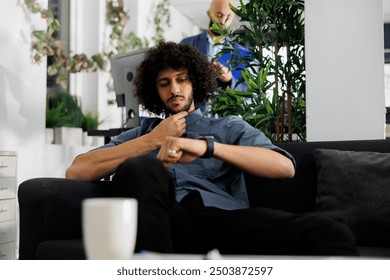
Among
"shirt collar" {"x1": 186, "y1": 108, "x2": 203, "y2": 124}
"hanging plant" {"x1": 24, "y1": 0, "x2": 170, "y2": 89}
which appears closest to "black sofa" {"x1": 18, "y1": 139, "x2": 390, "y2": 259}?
"shirt collar" {"x1": 186, "y1": 108, "x2": 203, "y2": 124}

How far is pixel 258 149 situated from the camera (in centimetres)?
124

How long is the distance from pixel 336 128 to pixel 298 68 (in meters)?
0.29

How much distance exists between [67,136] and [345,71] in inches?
71.4

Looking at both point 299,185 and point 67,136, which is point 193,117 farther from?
point 67,136

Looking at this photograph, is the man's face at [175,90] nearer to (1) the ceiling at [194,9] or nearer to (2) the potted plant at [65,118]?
(2) the potted plant at [65,118]

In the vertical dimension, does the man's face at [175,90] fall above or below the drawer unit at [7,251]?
above

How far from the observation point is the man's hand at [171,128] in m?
1.29

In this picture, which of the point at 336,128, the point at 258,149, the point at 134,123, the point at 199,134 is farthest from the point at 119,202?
the point at 134,123

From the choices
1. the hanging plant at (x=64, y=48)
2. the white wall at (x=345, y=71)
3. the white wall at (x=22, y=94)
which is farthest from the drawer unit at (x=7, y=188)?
the white wall at (x=345, y=71)

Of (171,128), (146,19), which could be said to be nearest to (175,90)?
(171,128)

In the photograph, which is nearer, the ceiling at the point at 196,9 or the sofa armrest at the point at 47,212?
the sofa armrest at the point at 47,212

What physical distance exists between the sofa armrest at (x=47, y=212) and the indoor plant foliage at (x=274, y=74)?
2.76 ft

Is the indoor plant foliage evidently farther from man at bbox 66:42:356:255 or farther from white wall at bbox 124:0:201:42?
white wall at bbox 124:0:201:42

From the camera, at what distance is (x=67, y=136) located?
304cm
